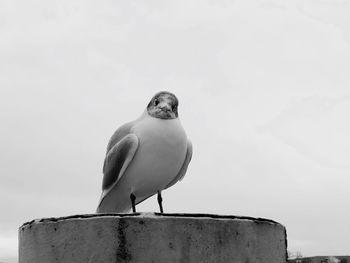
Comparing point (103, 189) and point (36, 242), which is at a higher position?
point (103, 189)

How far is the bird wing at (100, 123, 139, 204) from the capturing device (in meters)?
5.97

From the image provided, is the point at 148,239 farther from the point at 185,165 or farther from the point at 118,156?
the point at 185,165

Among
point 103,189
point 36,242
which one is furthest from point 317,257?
point 36,242

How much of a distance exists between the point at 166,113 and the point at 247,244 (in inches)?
65.7

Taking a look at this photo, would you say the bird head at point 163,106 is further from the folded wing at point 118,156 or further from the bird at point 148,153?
the folded wing at point 118,156

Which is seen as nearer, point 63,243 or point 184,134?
point 63,243

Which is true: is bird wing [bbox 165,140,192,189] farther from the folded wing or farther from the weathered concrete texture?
the weathered concrete texture

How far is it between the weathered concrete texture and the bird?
132 centimetres

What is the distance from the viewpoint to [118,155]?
603 centimetres

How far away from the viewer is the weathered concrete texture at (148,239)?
451 cm

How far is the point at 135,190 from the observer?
6109 mm

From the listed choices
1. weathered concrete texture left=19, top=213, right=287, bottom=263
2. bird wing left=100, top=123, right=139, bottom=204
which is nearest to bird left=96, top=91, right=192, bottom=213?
bird wing left=100, top=123, right=139, bottom=204

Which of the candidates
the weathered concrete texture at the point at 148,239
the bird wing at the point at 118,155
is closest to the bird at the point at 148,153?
the bird wing at the point at 118,155

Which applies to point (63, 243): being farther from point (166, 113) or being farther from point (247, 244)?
point (166, 113)
